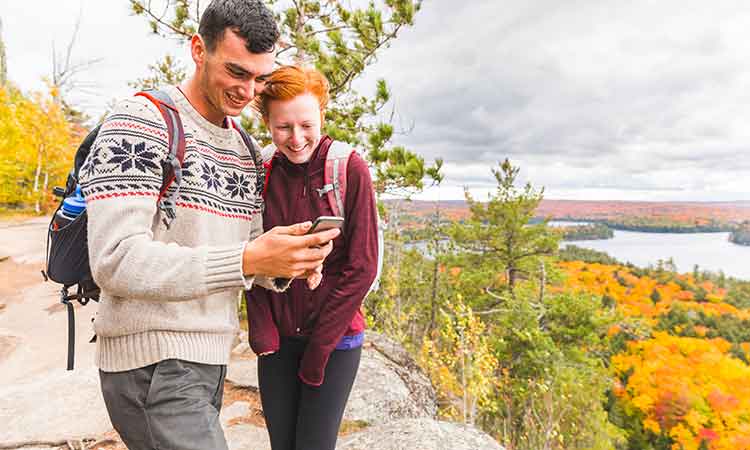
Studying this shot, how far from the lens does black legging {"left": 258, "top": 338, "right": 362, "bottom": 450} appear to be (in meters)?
1.51

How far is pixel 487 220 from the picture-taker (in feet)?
64.4

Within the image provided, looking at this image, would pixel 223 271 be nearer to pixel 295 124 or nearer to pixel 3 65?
A: pixel 295 124

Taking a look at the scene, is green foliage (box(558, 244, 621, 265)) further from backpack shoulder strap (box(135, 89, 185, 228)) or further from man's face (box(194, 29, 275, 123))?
backpack shoulder strap (box(135, 89, 185, 228))

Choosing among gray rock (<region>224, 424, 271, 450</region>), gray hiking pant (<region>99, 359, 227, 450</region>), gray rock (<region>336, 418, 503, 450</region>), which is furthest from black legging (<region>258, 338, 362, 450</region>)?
gray rock (<region>224, 424, 271, 450</region>)

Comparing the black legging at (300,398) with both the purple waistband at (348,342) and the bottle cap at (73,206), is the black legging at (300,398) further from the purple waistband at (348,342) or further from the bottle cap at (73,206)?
the bottle cap at (73,206)

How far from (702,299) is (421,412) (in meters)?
62.7

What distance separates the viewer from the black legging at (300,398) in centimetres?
151

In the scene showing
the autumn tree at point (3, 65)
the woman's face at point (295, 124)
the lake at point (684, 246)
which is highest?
the autumn tree at point (3, 65)

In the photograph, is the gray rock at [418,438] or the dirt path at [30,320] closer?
the gray rock at [418,438]

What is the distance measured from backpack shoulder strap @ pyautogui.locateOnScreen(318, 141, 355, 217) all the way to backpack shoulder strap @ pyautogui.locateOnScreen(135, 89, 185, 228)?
0.52m

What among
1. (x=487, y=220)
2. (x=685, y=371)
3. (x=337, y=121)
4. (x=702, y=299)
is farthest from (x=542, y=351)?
(x=702, y=299)

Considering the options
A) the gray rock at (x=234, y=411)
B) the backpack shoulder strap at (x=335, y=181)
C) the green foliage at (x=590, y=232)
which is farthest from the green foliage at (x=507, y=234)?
the green foliage at (x=590, y=232)

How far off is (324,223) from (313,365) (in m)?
0.69

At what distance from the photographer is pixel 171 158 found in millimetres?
1042
